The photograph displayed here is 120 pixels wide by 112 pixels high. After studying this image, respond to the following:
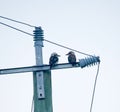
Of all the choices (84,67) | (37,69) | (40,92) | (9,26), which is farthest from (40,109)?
(9,26)

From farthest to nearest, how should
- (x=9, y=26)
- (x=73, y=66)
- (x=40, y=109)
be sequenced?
(x=9, y=26)
(x=73, y=66)
(x=40, y=109)

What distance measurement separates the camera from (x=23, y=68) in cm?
707

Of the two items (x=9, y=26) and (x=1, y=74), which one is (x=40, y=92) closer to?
(x=1, y=74)

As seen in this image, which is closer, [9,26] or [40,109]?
[40,109]

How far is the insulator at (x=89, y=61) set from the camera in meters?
6.88

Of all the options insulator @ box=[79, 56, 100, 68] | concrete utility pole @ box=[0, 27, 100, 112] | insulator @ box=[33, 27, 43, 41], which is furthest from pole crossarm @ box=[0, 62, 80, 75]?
insulator @ box=[33, 27, 43, 41]

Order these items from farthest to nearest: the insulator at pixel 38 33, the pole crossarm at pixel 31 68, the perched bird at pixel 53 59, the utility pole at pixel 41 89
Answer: the insulator at pixel 38 33
the perched bird at pixel 53 59
the pole crossarm at pixel 31 68
the utility pole at pixel 41 89

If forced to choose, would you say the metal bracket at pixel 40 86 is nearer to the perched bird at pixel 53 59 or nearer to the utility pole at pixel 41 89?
the utility pole at pixel 41 89

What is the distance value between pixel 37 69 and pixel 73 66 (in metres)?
0.84

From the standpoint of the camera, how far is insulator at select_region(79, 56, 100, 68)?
271 inches

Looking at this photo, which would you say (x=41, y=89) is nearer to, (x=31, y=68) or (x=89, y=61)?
(x=31, y=68)

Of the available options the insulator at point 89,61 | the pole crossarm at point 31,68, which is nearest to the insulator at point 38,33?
the pole crossarm at point 31,68

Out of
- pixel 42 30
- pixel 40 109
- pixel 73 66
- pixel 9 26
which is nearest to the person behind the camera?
pixel 40 109

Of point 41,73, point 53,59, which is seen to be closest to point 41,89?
point 41,73
